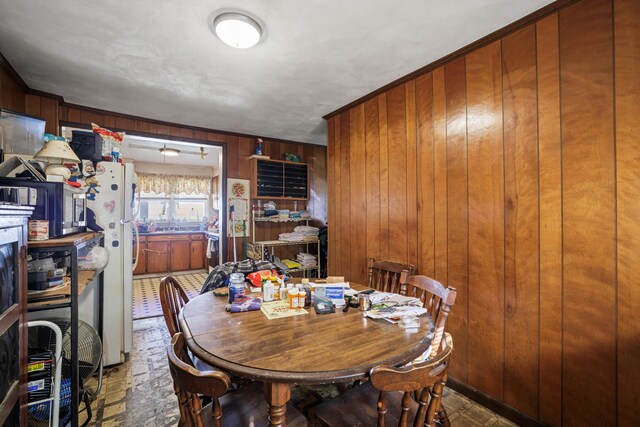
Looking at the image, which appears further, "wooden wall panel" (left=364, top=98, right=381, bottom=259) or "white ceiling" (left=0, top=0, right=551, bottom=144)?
"wooden wall panel" (left=364, top=98, right=381, bottom=259)

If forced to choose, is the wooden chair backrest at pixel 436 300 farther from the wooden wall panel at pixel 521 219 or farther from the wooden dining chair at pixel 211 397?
the wooden dining chair at pixel 211 397

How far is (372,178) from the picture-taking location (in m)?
2.81

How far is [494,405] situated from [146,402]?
2.38 m

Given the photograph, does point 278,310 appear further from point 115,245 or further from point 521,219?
point 115,245

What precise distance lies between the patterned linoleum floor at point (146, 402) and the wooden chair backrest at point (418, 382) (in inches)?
47.7

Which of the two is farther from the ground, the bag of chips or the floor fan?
the bag of chips

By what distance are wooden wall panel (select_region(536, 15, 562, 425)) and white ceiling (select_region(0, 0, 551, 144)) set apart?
0.29 meters

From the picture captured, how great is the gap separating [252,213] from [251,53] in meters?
2.55

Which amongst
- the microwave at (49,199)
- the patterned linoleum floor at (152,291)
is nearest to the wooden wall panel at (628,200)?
the microwave at (49,199)

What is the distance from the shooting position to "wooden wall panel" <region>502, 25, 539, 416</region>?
1689 millimetres

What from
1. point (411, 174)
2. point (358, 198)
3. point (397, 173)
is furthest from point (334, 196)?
point (411, 174)

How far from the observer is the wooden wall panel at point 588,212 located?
1427 millimetres

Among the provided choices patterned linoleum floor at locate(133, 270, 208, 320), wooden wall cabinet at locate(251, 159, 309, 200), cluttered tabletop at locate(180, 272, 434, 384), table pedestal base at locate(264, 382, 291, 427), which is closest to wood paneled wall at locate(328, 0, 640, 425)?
cluttered tabletop at locate(180, 272, 434, 384)

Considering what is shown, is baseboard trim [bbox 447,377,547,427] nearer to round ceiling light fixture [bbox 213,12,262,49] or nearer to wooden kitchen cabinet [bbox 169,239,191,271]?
round ceiling light fixture [bbox 213,12,262,49]
